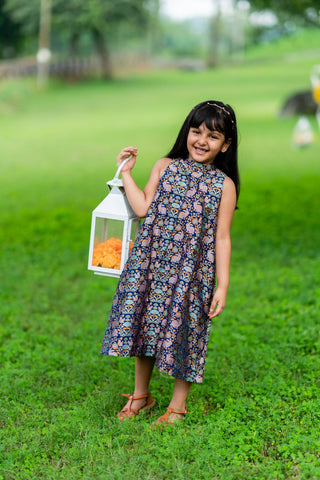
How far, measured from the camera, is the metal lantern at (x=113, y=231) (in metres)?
3.45

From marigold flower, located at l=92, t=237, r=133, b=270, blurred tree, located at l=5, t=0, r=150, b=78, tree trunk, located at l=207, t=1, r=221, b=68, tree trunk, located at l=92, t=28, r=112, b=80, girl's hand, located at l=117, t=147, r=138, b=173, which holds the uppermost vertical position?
tree trunk, located at l=207, t=1, r=221, b=68

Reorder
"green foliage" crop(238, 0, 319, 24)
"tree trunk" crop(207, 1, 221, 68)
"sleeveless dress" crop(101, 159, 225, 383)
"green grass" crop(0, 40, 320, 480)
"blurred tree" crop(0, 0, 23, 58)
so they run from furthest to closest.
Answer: "tree trunk" crop(207, 1, 221, 68), "blurred tree" crop(0, 0, 23, 58), "green foliage" crop(238, 0, 319, 24), "sleeveless dress" crop(101, 159, 225, 383), "green grass" crop(0, 40, 320, 480)

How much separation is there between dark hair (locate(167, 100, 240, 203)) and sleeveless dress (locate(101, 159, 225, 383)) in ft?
0.33

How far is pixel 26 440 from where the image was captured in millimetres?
3400

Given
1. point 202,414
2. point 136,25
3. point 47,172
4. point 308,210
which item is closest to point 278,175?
point 308,210

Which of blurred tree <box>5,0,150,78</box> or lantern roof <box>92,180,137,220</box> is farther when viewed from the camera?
blurred tree <box>5,0,150,78</box>

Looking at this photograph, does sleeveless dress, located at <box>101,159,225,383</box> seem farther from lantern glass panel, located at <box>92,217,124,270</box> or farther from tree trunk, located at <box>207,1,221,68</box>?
tree trunk, located at <box>207,1,221,68</box>

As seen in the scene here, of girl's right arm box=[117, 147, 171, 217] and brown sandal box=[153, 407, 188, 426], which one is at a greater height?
girl's right arm box=[117, 147, 171, 217]

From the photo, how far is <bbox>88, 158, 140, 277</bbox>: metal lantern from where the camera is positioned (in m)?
3.45

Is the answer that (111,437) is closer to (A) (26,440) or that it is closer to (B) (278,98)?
(A) (26,440)

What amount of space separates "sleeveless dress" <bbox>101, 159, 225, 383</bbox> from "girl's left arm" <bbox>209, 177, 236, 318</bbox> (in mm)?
33

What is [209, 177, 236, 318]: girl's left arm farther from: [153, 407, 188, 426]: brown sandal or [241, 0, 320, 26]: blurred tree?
[241, 0, 320, 26]: blurred tree

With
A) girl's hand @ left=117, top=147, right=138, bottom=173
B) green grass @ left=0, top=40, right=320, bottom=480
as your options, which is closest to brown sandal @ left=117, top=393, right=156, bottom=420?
green grass @ left=0, top=40, right=320, bottom=480

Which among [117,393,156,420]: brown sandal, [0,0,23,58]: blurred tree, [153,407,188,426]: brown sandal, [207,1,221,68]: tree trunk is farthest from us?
[207,1,221,68]: tree trunk
